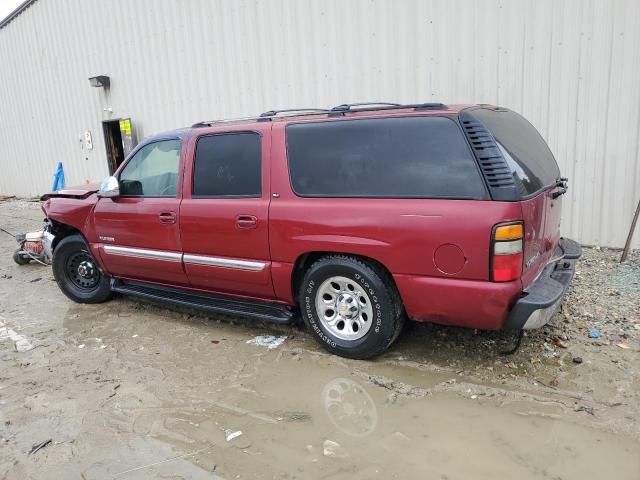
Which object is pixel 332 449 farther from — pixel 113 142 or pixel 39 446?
pixel 113 142

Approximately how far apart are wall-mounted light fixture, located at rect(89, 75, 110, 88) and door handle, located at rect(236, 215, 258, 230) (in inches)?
362

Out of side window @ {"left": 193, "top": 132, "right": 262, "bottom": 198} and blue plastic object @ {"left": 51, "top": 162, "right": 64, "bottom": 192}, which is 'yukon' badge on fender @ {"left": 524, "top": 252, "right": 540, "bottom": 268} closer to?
side window @ {"left": 193, "top": 132, "right": 262, "bottom": 198}

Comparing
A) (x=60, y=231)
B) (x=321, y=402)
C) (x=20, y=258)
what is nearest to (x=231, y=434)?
(x=321, y=402)

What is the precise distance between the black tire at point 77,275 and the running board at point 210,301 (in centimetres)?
29

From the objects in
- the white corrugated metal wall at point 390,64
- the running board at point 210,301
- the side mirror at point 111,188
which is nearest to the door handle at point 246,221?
the running board at point 210,301

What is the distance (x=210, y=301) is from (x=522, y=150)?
9.27 feet

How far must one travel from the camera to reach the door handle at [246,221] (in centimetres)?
400

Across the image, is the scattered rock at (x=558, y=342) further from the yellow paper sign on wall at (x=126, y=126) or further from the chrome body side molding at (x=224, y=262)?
the yellow paper sign on wall at (x=126, y=126)

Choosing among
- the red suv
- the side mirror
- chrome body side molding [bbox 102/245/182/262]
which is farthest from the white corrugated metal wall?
chrome body side molding [bbox 102/245/182/262]

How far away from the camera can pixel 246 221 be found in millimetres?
4039

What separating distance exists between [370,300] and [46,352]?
9.47ft

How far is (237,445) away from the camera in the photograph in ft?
9.65

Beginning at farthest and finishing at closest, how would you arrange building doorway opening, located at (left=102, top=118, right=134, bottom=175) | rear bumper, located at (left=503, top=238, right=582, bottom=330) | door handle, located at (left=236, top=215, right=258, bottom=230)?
building doorway opening, located at (left=102, top=118, right=134, bottom=175) < door handle, located at (left=236, top=215, right=258, bottom=230) < rear bumper, located at (left=503, top=238, right=582, bottom=330)

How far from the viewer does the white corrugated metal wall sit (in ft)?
18.5
